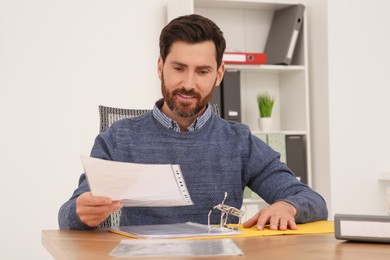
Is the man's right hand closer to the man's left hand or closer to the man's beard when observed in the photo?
the man's left hand

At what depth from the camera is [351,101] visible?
3965 millimetres

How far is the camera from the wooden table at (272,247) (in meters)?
1.10

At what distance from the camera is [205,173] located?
6.08 feet

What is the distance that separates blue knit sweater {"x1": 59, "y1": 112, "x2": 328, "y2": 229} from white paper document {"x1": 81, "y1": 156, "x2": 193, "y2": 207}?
42cm

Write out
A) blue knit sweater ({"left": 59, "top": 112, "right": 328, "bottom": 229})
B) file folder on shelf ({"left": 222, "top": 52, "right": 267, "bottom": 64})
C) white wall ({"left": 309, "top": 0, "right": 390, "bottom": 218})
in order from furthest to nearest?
white wall ({"left": 309, "top": 0, "right": 390, "bottom": 218}) → file folder on shelf ({"left": 222, "top": 52, "right": 267, "bottom": 64}) → blue knit sweater ({"left": 59, "top": 112, "right": 328, "bottom": 229})

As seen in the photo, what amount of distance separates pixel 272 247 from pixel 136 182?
0.31 meters

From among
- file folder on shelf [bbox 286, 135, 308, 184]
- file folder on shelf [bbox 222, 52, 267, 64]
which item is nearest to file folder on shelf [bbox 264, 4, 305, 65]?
file folder on shelf [bbox 222, 52, 267, 64]

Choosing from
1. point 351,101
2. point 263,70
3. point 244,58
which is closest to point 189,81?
point 244,58

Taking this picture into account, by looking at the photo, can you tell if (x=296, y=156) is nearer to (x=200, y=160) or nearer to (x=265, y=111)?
(x=265, y=111)

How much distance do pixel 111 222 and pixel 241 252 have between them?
1.23 meters

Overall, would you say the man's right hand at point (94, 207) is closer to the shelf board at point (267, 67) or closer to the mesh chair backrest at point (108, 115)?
the mesh chair backrest at point (108, 115)

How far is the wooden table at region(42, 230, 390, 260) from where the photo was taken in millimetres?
1101

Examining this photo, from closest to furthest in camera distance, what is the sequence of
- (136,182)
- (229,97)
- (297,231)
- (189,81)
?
(136,182)
(297,231)
(189,81)
(229,97)

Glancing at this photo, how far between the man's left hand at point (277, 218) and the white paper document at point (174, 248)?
249mm
